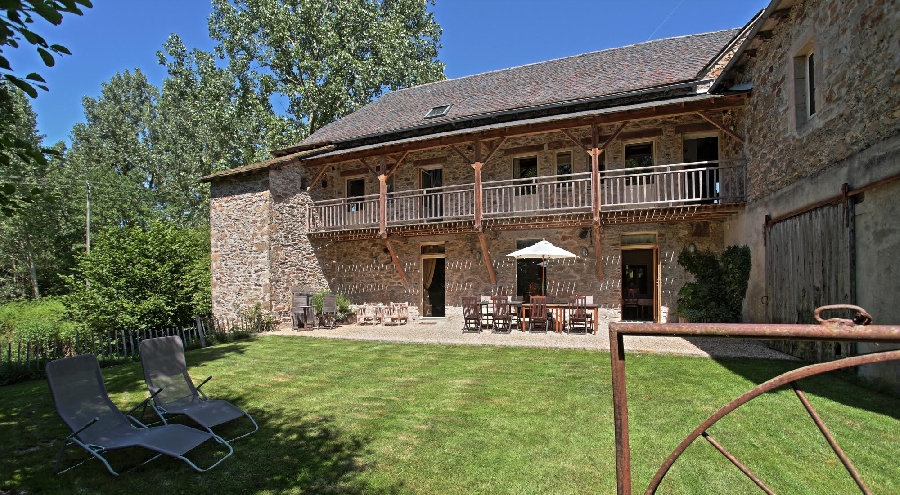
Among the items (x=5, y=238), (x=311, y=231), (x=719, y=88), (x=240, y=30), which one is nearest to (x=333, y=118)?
(x=240, y=30)

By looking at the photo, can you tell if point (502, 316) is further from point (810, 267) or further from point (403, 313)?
point (810, 267)

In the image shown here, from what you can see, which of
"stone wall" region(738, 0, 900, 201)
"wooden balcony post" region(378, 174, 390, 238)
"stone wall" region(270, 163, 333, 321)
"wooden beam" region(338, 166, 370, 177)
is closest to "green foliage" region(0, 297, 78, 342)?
"stone wall" region(270, 163, 333, 321)

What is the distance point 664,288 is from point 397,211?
792 centimetres

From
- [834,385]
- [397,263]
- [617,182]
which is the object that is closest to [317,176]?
[397,263]

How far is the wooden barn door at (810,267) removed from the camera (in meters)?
5.80

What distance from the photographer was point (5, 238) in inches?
932

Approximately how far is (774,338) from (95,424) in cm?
489

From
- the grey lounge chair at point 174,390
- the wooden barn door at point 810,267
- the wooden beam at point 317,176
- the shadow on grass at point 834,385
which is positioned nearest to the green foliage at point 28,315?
the wooden beam at point 317,176

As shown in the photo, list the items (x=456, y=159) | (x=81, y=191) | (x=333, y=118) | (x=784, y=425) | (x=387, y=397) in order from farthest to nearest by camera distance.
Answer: (x=81, y=191)
(x=333, y=118)
(x=456, y=159)
(x=387, y=397)
(x=784, y=425)

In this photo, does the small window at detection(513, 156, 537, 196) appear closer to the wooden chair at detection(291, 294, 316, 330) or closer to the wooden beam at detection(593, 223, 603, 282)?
the wooden beam at detection(593, 223, 603, 282)

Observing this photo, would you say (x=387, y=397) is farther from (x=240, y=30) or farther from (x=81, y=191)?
(x=81, y=191)

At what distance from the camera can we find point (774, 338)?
3.62ft

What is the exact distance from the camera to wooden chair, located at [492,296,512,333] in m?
11.1

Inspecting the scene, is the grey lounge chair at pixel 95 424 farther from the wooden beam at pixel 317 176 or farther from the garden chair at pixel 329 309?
the wooden beam at pixel 317 176
